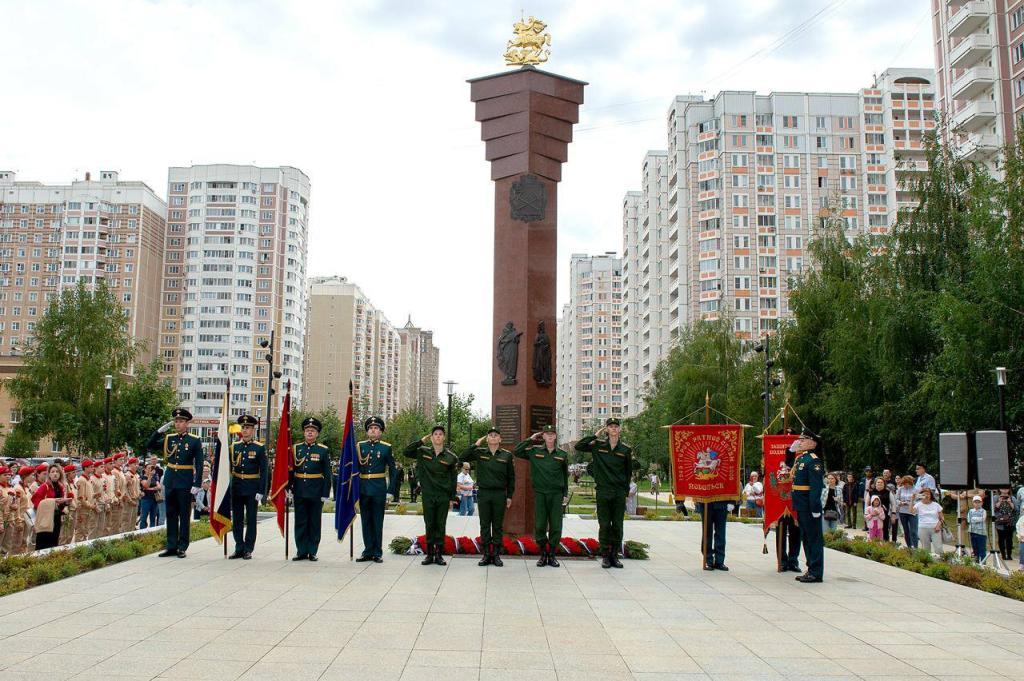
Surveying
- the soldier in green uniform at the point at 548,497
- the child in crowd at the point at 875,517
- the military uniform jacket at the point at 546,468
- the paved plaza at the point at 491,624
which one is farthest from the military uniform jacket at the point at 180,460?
the child in crowd at the point at 875,517

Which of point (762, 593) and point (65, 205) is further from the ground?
point (65, 205)

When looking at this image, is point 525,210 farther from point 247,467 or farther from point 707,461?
point 247,467

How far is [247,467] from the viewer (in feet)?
37.6

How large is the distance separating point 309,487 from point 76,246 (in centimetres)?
8451

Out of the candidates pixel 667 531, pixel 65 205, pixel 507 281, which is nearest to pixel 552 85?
pixel 507 281

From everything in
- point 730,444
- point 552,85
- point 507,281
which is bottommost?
point 730,444

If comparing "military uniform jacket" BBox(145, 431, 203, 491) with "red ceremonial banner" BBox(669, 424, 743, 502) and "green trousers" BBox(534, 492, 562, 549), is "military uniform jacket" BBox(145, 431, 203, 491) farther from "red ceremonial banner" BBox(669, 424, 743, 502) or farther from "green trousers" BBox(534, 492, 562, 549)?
"red ceremonial banner" BBox(669, 424, 743, 502)

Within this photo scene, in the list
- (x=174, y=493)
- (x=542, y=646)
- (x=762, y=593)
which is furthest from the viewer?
(x=174, y=493)

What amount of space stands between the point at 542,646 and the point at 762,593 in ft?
12.9

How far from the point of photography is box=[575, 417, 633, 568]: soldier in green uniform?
11117mm

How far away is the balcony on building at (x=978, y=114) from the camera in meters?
45.0

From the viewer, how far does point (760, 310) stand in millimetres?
64938

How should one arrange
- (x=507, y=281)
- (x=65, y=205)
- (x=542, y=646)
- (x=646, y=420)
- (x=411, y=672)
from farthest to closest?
(x=65, y=205), (x=646, y=420), (x=507, y=281), (x=542, y=646), (x=411, y=672)

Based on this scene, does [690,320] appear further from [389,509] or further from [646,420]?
[389,509]
